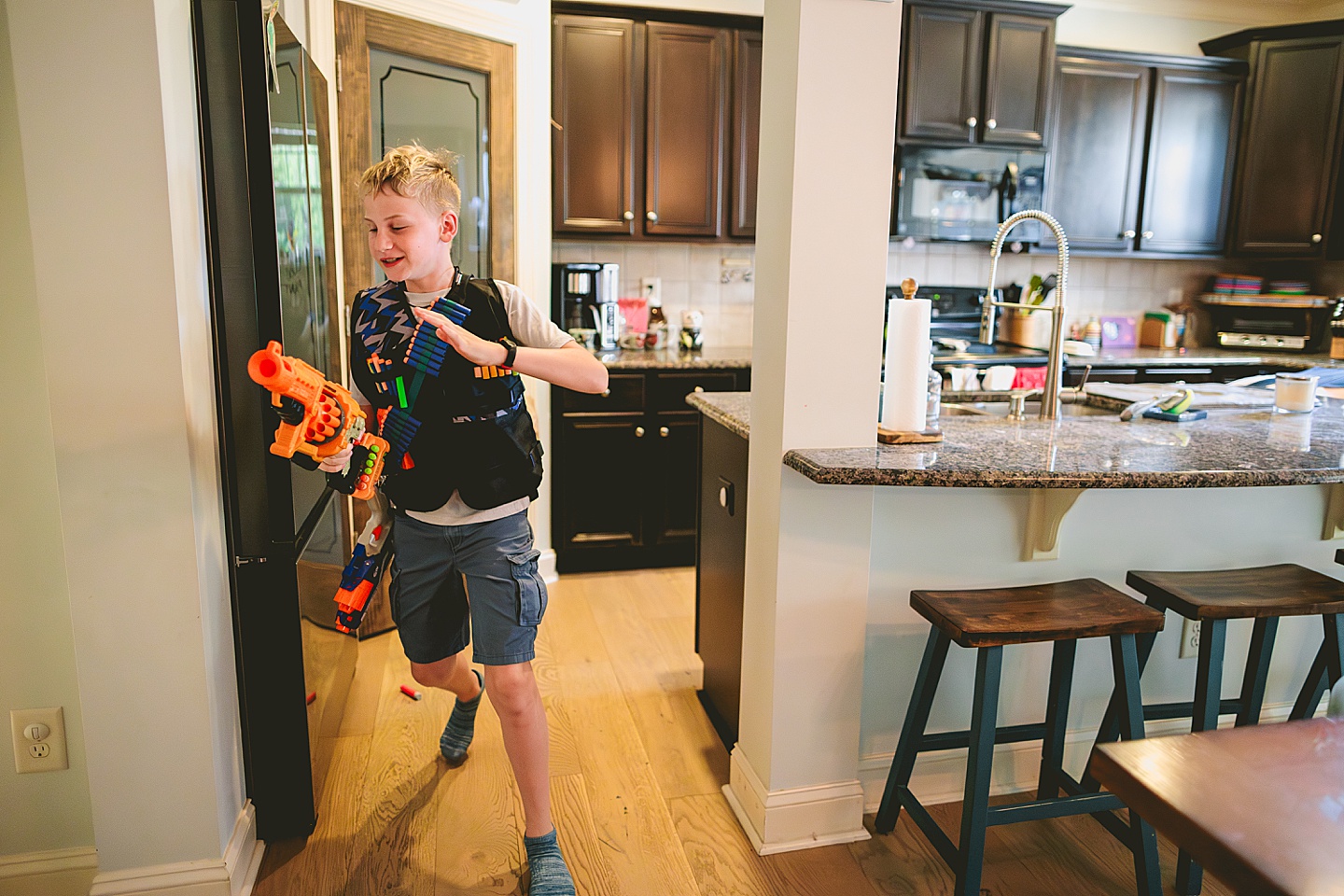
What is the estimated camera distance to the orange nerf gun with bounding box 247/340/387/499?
1361mm

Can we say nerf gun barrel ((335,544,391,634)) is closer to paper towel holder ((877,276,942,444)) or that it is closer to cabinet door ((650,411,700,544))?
paper towel holder ((877,276,942,444))

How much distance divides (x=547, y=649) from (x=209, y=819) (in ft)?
4.51

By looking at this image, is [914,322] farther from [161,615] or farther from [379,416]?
[161,615]

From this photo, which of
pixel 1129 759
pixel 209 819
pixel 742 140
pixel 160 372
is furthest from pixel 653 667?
pixel 742 140

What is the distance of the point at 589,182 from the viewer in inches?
151

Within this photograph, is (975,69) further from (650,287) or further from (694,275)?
(650,287)

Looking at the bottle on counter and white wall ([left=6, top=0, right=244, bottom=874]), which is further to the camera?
the bottle on counter

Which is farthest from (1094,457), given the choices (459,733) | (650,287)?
(650,287)

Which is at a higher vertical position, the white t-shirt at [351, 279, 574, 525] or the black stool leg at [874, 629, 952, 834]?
the white t-shirt at [351, 279, 574, 525]

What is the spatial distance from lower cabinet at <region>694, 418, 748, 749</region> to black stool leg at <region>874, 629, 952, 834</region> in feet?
1.33

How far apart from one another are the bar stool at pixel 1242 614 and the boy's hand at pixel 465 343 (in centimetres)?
136

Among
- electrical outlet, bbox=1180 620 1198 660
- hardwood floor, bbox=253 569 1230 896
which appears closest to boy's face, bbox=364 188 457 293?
hardwood floor, bbox=253 569 1230 896

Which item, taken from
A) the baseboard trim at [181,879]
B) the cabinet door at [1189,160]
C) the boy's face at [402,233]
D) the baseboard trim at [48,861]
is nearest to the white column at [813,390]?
the boy's face at [402,233]

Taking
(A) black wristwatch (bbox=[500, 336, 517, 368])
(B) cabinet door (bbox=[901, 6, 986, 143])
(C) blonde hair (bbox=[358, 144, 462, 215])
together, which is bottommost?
(A) black wristwatch (bbox=[500, 336, 517, 368])
